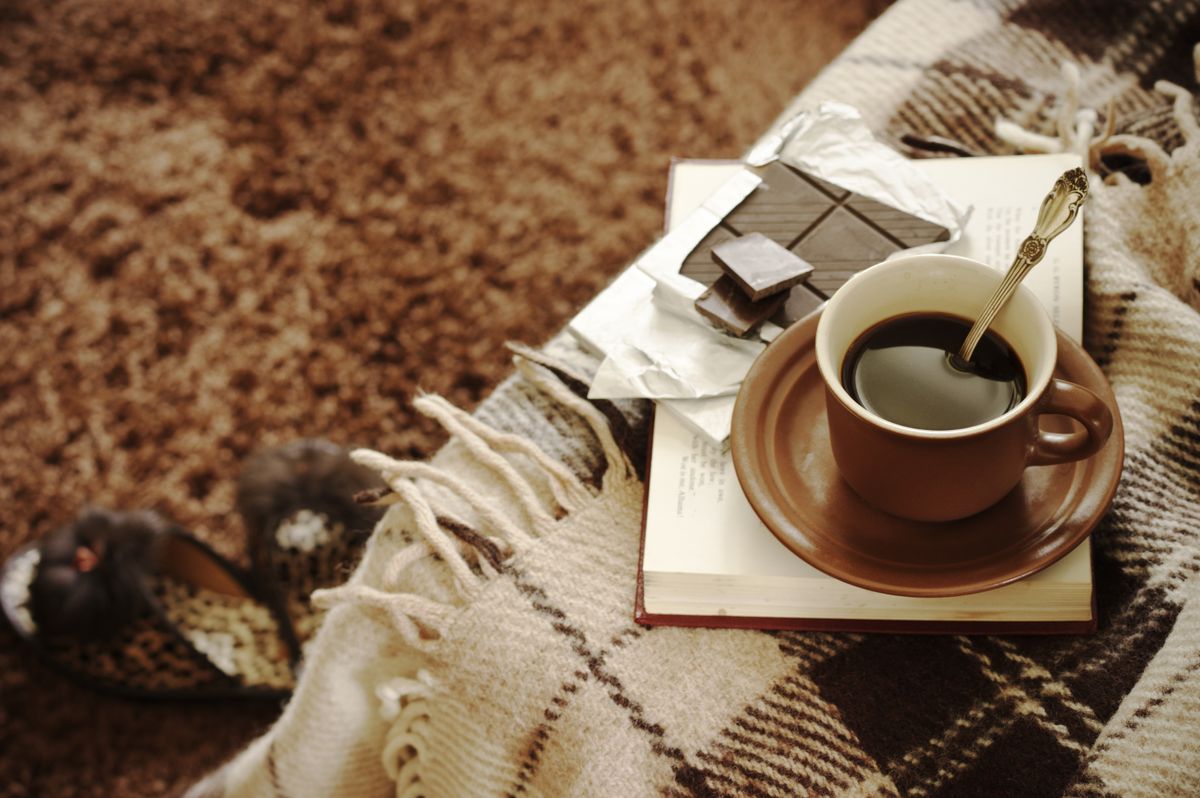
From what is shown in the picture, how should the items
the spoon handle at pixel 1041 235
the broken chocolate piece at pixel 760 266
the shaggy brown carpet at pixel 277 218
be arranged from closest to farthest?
1. the spoon handle at pixel 1041 235
2. the broken chocolate piece at pixel 760 266
3. the shaggy brown carpet at pixel 277 218

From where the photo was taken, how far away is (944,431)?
0.41 metres

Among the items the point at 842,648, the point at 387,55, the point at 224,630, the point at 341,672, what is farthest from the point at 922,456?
the point at 387,55

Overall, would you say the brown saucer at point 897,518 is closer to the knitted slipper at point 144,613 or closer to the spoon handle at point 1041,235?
the spoon handle at point 1041,235

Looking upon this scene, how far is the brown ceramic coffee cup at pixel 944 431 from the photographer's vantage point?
41 cm

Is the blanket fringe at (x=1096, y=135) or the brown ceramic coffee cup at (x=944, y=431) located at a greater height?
the blanket fringe at (x=1096, y=135)

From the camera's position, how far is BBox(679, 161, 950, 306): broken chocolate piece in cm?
57

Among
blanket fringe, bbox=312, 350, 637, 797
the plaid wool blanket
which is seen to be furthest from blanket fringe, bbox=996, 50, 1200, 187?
blanket fringe, bbox=312, 350, 637, 797

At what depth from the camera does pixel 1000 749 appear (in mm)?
488

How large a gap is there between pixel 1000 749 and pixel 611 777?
8.2 inches

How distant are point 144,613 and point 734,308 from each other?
75cm

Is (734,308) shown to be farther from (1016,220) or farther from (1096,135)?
(1096,135)

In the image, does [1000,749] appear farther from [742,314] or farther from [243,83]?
[243,83]

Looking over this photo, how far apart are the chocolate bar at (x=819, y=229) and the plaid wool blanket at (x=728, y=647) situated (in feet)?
0.39

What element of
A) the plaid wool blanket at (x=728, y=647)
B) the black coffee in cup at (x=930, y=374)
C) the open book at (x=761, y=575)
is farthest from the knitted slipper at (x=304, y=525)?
the black coffee in cup at (x=930, y=374)
